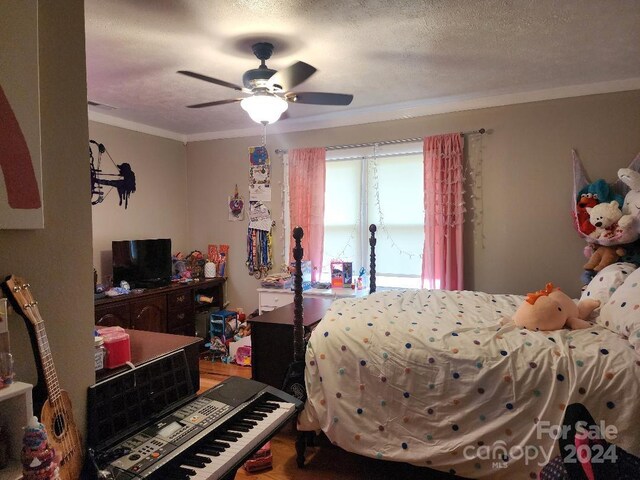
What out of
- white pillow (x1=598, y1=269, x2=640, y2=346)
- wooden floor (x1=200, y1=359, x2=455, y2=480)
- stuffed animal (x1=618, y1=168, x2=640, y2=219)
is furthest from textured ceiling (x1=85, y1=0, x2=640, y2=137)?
wooden floor (x1=200, y1=359, x2=455, y2=480)

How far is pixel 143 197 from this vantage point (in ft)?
14.4

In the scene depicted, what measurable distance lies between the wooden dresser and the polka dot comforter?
2190mm

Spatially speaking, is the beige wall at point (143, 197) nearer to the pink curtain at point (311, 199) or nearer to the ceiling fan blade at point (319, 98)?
the pink curtain at point (311, 199)

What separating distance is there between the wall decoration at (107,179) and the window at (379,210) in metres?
2.10

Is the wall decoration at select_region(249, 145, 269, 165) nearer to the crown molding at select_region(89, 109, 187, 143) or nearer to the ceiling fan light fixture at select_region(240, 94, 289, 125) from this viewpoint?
the crown molding at select_region(89, 109, 187, 143)

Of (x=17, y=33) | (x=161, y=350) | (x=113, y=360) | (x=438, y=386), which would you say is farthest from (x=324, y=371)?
(x=17, y=33)

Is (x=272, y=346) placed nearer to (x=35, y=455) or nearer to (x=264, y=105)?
(x=264, y=105)

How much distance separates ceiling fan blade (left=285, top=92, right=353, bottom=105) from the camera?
2.50 m

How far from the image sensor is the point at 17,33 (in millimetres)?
955

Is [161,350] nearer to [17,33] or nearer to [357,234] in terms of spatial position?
[17,33]

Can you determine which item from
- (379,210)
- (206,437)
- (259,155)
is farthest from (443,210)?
(206,437)

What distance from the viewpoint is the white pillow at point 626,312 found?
1755mm

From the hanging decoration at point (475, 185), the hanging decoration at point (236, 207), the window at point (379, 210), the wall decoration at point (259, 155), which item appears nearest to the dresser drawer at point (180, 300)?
the hanging decoration at point (236, 207)

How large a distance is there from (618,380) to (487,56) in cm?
209
